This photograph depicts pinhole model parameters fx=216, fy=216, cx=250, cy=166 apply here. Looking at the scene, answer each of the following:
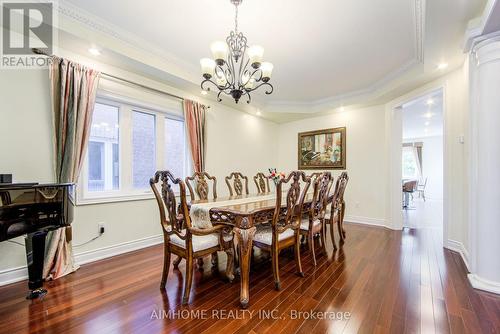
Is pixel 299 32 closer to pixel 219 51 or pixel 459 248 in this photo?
pixel 219 51

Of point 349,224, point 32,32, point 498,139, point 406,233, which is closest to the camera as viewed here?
point 498,139

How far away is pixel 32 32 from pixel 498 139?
188 inches

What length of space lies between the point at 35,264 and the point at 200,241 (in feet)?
4.78

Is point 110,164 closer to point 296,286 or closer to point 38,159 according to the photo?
point 38,159

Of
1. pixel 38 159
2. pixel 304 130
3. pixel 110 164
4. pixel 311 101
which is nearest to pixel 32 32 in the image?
pixel 38 159

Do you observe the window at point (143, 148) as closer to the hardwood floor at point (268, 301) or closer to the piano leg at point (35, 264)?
Result: the hardwood floor at point (268, 301)

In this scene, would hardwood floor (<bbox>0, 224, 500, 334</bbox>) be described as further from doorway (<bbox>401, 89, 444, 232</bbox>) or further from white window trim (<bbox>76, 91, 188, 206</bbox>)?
doorway (<bbox>401, 89, 444, 232</bbox>)

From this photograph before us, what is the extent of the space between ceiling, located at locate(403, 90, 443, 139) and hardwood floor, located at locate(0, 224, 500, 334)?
2.92 metres

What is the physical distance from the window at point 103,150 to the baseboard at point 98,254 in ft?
2.60

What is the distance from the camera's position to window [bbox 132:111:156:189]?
328 cm

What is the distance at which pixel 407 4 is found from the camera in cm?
214

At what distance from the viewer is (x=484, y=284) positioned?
80.3 inches

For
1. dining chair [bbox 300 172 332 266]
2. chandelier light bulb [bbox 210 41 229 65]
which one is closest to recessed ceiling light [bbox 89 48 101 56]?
chandelier light bulb [bbox 210 41 229 65]

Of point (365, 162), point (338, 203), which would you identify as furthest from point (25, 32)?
point (365, 162)
